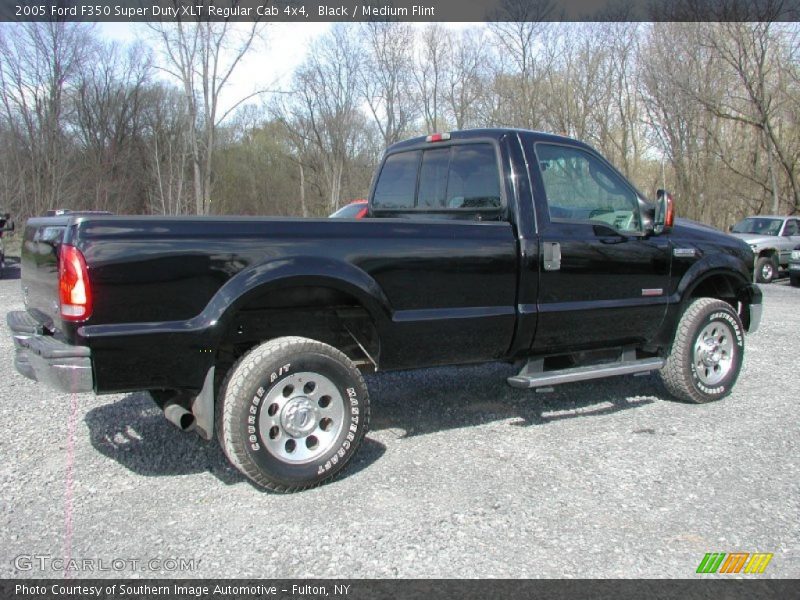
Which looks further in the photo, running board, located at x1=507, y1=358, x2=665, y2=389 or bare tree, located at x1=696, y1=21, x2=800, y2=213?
bare tree, located at x1=696, y1=21, x2=800, y2=213

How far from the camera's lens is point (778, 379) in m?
6.28

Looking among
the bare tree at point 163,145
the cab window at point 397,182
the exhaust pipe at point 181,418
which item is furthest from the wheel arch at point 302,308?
the bare tree at point 163,145

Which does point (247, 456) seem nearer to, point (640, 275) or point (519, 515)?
point (519, 515)

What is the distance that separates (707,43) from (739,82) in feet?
6.65

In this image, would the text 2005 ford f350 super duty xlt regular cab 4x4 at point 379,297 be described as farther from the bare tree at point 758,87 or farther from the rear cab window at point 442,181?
the bare tree at point 758,87

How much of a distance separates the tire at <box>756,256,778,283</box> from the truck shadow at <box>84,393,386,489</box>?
15579mm

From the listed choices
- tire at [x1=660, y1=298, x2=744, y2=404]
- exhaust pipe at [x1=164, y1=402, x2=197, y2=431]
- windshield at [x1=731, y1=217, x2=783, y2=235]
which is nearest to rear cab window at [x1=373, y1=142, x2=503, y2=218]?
tire at [x1=660, y1=298, x2=744, y2=404]

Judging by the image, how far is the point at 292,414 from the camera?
3.68 meters

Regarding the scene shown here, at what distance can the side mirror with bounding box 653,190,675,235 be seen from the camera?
484 centimetres

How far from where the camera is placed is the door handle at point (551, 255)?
443 cm

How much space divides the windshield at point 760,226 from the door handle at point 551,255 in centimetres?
1569

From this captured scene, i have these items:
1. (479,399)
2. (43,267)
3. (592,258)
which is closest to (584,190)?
(592,258)

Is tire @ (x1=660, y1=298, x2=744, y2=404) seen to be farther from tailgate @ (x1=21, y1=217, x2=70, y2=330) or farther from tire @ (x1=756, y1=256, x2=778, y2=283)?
tire @ (x1=756, y1=256, x2=778, y2=283)
